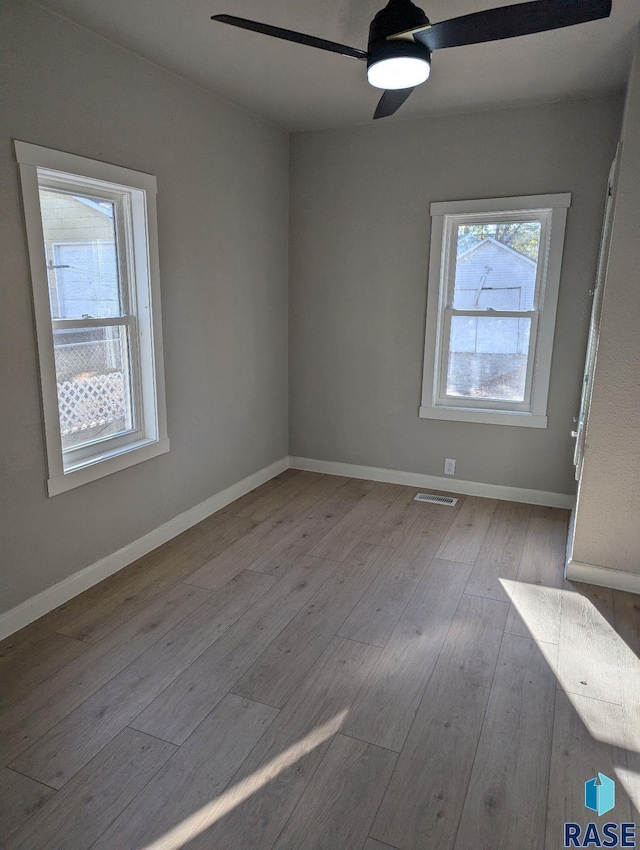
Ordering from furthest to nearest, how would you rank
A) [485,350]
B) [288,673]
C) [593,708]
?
[485,350], [288,673], [593,708]

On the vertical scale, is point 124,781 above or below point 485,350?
below

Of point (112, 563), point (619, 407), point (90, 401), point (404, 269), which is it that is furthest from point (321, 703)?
point (404, 269)

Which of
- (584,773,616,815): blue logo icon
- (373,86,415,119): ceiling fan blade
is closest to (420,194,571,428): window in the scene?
(373,86,415,119): ceiling fan blade

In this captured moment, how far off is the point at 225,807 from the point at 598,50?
11.8 feet

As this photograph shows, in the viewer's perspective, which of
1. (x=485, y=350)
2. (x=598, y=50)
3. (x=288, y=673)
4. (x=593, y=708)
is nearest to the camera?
(x=593, y=708)

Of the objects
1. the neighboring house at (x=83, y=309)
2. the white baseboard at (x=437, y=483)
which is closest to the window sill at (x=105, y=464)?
the neighboring house at (x=83, y=309)

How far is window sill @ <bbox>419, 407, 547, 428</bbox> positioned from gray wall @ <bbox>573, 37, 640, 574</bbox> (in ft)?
3.47

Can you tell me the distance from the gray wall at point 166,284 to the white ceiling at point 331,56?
0.19 metres

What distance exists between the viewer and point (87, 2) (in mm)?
2307

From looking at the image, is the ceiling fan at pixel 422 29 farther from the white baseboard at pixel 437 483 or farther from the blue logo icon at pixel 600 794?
the white baseboard at pixel 437 483

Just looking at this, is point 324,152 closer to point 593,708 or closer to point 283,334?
point 283,334

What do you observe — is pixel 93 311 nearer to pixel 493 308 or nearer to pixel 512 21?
pixel 512 21

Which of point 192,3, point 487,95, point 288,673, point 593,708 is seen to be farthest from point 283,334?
point 593,708

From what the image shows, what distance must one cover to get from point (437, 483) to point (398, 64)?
3.02m
